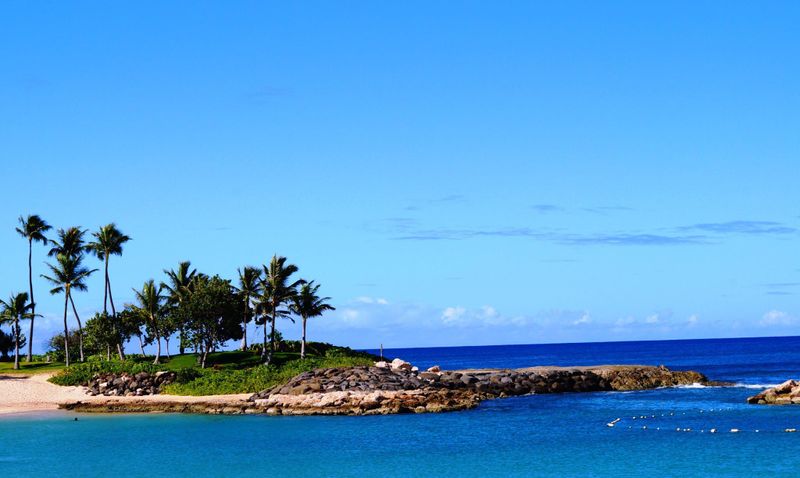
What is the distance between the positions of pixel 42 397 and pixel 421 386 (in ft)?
112

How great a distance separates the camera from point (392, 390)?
236ft

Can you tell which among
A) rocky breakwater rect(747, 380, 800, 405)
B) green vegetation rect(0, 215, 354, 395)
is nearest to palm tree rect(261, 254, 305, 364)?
green vegetation rect(0, 215, 354, 395)

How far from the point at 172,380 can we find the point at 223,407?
14.8 meters

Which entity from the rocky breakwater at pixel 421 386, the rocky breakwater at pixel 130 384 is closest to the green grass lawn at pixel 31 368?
the rocky breakwater at pixel 130 384

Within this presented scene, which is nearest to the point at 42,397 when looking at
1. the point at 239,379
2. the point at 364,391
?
the point at 239,379

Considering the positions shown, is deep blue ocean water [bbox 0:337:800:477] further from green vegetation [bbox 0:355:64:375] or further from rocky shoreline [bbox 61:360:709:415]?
green vegetation [bbox 0:355:64:375]

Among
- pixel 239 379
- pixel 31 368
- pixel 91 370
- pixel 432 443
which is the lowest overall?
pixel 432 443

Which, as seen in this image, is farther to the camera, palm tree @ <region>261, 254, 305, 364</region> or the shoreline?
palm tree @ <region>261, 254, 305, 364</region>

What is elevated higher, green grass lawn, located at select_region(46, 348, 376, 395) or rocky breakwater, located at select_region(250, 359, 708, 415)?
green grass lawn, located at select_region(46, 348, 376, 395)

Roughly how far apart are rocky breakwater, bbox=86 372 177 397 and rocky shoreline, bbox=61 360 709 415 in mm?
502

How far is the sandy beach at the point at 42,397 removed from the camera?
75.2 meters

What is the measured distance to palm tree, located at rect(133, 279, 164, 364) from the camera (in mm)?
95375

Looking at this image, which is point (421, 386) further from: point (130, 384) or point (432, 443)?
point (130, 384)

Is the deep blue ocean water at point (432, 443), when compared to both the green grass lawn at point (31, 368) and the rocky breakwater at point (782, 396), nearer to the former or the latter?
the rocky breakwater at point (782, 396)
